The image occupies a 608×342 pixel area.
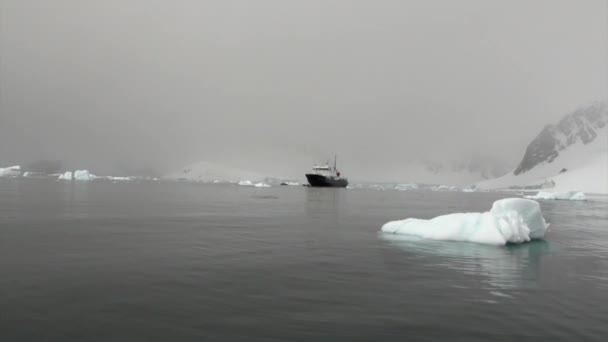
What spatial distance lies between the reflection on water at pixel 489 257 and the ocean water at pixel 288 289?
2.8 inches

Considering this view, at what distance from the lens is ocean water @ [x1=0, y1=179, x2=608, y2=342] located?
7.63m

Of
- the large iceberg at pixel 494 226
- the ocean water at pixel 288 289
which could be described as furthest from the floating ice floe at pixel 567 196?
the ocean water at pixel 288 289

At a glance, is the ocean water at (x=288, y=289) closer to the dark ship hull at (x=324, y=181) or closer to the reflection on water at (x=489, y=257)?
the reflection on water at (x=489, y=257)

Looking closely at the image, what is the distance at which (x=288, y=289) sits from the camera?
34.1ft

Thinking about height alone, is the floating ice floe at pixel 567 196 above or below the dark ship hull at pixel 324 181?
below

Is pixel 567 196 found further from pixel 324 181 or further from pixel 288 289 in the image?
pixel 288 289

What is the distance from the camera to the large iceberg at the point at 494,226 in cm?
1928

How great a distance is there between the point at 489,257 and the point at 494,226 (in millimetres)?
4192

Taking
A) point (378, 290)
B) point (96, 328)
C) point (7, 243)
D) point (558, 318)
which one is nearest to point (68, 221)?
point (7, 243)

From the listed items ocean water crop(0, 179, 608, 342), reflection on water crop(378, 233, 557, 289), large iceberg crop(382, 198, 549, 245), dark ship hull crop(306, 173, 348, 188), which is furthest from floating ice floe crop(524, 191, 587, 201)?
ocean water crop(0, 179, 608, 342)

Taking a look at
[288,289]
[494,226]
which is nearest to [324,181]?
[494,226]

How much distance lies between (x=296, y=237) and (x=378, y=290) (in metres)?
9.82

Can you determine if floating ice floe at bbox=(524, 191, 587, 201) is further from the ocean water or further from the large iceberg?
the ocean water

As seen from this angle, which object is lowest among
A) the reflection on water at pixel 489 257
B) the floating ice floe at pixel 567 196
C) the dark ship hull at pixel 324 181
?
the reflection on water at pixel 489 257
